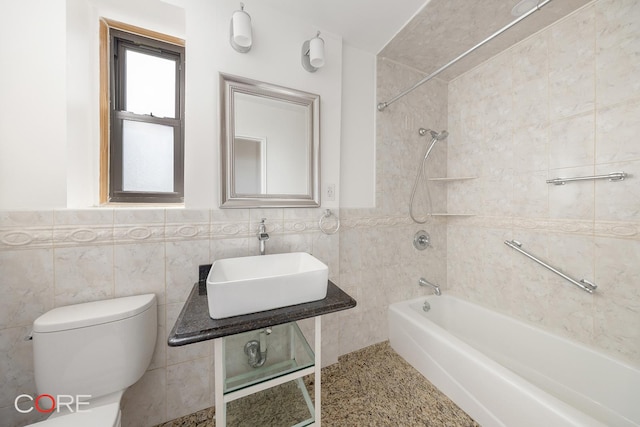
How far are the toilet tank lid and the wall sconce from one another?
1589 mm

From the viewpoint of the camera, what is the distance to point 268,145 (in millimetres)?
1311

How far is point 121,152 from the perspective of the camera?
124 centimetres

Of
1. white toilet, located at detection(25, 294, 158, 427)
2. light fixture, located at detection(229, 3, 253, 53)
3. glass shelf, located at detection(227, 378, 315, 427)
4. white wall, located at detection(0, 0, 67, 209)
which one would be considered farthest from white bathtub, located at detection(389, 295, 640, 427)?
white wall, located at detection(0, 0, 67, 209)

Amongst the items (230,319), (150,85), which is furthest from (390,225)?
(150,85)

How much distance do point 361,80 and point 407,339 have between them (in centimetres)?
202

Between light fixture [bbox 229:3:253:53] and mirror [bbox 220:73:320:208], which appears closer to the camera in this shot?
light fixture [bbox 229:3:253:53]

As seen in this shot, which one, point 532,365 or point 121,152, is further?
point 532,365

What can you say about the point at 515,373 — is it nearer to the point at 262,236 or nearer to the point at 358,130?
the point at 262,236

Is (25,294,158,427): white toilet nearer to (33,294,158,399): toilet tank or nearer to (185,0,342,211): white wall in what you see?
(33,294,158,399): toilet tank

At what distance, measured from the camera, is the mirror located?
1.19 metres

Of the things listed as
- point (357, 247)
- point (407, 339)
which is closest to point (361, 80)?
point (357, 247)

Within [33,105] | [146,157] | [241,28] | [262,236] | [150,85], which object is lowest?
[262,236]

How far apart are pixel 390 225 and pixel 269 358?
50.6 inches

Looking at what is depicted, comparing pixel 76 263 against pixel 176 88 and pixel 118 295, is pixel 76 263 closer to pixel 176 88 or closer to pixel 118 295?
pixel 118 295
